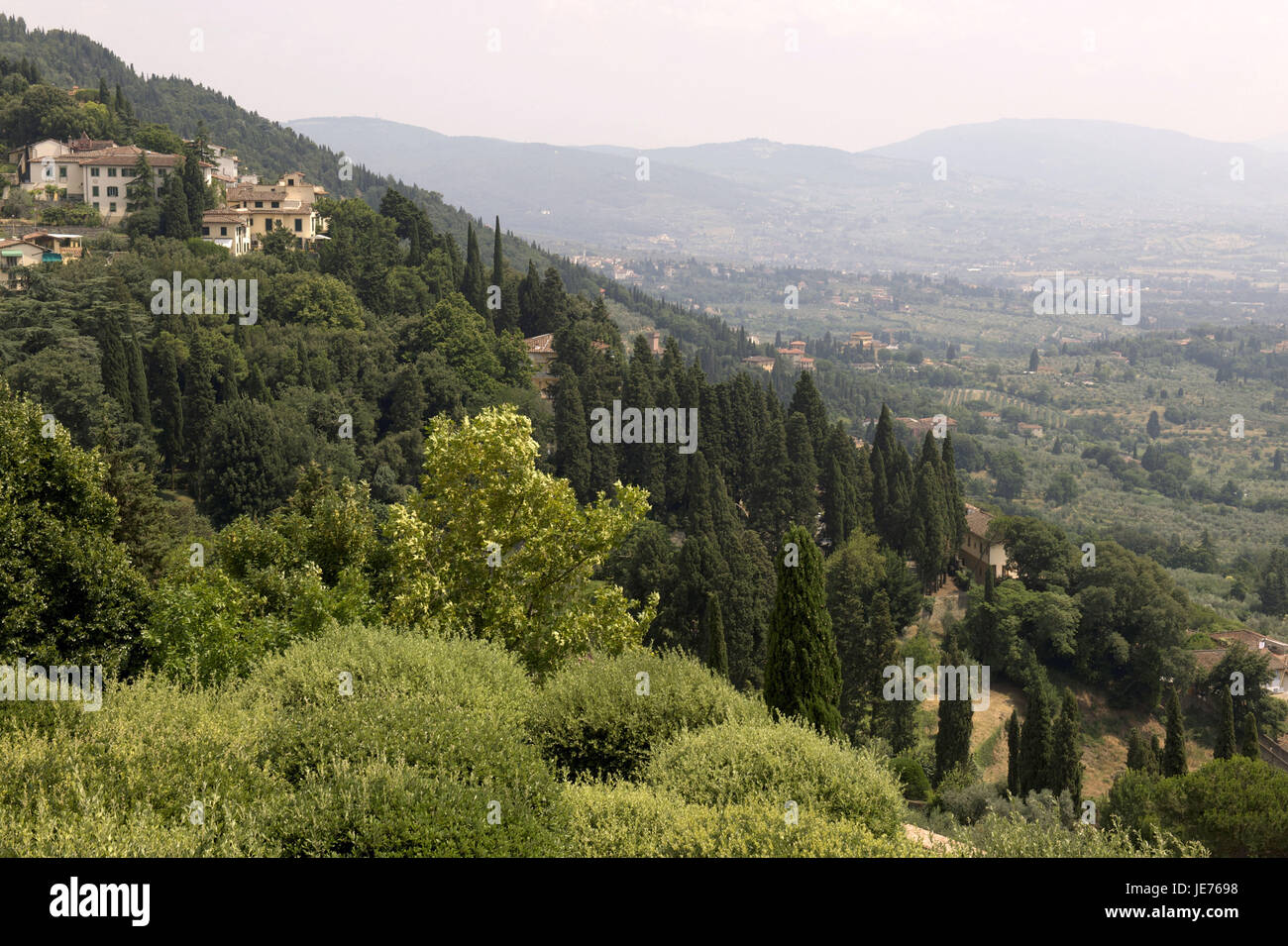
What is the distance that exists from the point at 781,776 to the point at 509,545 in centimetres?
771

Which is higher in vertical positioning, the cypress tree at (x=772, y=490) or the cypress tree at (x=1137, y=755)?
the cypress tree at (x=772, y=490)

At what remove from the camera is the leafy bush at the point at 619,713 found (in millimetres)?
11672

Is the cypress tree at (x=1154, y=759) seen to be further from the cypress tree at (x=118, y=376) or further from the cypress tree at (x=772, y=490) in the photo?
the cypress tree at (x=118, y=376)

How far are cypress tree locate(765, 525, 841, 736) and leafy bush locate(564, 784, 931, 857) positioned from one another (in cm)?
799

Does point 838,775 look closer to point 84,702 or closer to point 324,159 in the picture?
point 84,702

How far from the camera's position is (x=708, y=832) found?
845 cm

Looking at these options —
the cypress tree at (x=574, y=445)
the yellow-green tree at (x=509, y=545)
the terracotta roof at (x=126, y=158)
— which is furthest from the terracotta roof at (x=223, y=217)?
the yellow-green tree at (x=509, y=545)

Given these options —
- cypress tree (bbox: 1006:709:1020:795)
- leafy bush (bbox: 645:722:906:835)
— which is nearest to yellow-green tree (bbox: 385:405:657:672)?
leafy bush (bbox: 645:722:906:835)

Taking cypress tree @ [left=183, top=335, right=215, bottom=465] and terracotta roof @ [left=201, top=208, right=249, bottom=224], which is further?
terracotta roof @ [left=201, top=208, right=249, bottom=224]

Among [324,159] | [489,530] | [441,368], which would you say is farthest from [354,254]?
[324,159]

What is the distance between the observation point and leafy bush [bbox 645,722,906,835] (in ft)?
31.2

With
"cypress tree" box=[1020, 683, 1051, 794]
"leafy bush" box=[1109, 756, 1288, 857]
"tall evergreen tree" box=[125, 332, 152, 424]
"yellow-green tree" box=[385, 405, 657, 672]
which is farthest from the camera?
"tall evergreen tree" box=[125, 332, 152, 424]

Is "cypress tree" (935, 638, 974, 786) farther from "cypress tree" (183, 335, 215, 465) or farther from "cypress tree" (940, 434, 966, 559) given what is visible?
"cypress tree" (183, 335, 215, 465)

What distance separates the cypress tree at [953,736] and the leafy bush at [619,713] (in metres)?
21.0
